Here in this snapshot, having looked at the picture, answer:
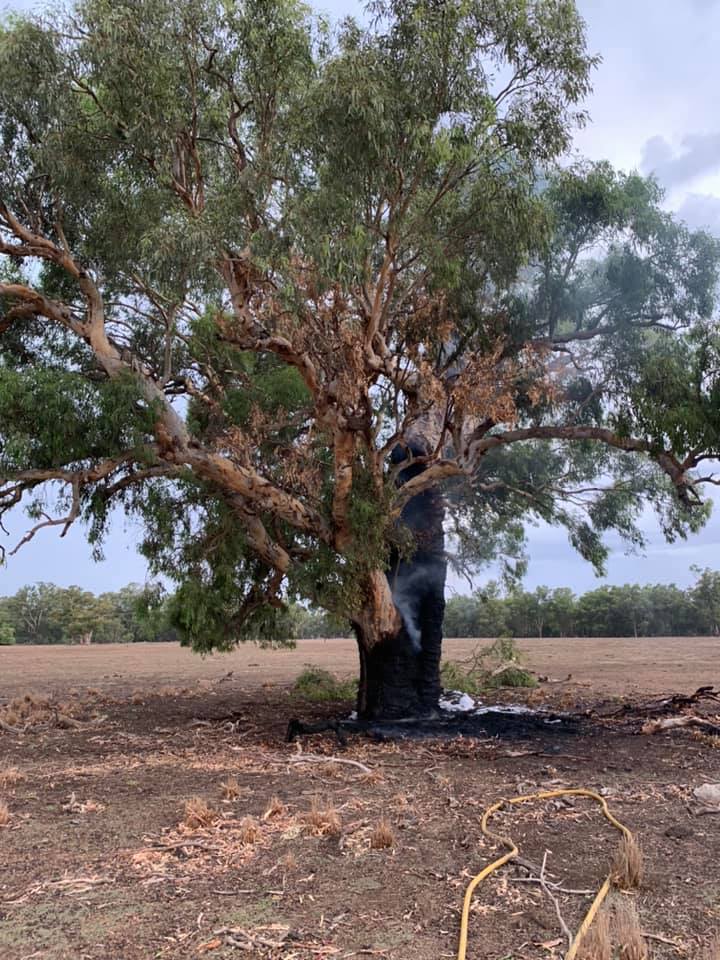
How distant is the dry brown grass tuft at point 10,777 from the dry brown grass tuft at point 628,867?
5247mm

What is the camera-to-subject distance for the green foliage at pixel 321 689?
1468 cm

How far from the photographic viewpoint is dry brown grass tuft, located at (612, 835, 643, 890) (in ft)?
14.1

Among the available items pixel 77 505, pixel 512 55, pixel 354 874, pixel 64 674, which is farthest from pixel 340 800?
pixel 64 674

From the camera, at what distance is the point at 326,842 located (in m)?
5.10

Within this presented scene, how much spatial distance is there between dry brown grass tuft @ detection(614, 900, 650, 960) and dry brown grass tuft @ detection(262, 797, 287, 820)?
2.62 m

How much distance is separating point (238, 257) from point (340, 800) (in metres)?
5.52

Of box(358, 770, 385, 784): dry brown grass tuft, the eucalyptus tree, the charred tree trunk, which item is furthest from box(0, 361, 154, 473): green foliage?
box(358, 770, 385, 784): dry brown grass tuft

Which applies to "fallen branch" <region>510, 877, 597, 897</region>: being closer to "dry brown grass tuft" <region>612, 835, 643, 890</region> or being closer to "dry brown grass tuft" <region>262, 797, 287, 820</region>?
"dry brown grass tuft" <region>612, 835, 643, 890</region>

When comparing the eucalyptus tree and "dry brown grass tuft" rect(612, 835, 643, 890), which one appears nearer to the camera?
"dry brown grass tuft" rect(612, 835, 643, 890)

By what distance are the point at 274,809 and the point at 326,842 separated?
0.76 m

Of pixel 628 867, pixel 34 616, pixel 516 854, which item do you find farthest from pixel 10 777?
pixel 34 616

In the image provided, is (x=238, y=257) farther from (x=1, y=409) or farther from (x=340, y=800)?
(x=340, y=800)

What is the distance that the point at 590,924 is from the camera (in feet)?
12.2

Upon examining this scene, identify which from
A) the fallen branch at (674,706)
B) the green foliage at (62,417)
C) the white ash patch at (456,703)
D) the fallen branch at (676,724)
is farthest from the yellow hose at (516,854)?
the green foliage at (62,417)
